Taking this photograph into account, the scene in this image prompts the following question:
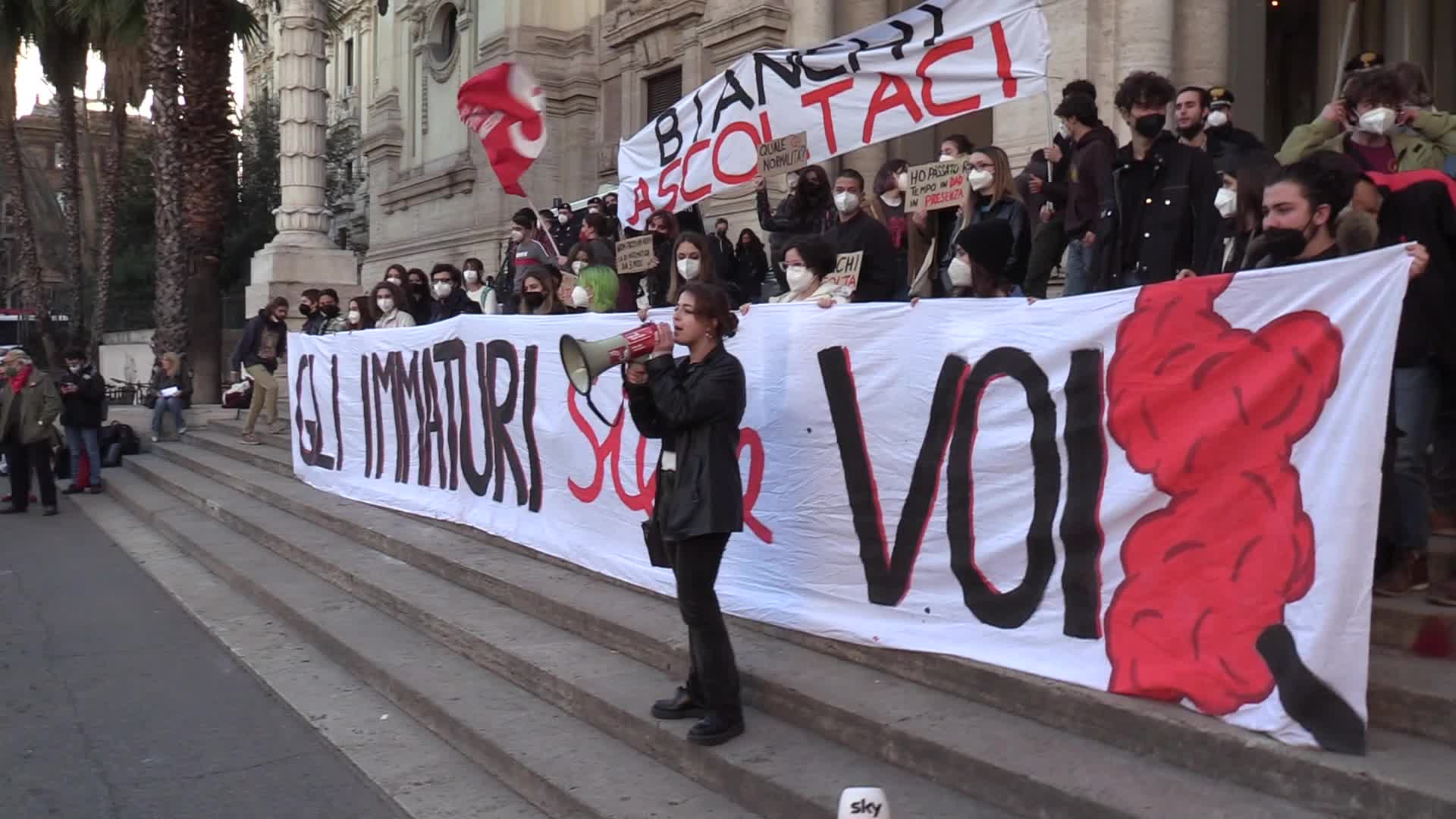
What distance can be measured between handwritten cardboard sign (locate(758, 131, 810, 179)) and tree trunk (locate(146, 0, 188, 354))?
46.6ft

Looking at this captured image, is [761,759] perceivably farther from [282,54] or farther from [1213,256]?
[282,54]

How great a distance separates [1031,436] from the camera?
168 inches

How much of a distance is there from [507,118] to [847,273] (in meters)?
5.10

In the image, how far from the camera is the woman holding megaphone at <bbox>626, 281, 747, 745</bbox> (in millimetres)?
4227

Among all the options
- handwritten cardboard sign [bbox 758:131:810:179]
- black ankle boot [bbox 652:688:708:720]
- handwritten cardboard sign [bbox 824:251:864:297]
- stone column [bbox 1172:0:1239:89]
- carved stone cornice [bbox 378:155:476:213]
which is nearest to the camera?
black ankle boot [bbox 652:688:708:720]

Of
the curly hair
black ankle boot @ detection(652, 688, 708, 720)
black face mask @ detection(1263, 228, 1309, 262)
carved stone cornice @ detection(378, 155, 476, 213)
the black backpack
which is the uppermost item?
carved stone cornice @ detection(378, 155, 476, 213)

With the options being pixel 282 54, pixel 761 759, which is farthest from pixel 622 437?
pixel 282 54

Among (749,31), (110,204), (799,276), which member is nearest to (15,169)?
(110,204)

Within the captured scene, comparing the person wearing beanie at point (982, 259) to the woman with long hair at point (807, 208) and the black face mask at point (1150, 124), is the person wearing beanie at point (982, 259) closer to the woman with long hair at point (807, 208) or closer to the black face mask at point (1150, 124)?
the black face mask at point (1150, 124)

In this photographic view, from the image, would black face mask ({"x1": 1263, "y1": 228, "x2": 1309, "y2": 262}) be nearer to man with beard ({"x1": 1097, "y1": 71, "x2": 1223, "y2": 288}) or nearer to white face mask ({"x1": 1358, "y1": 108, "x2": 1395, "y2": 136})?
white face mask ({"x1": 1358, "y1": 108, "x2": 1395, "y2": 136})

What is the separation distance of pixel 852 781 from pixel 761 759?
1.25 ft

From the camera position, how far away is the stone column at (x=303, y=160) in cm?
1877

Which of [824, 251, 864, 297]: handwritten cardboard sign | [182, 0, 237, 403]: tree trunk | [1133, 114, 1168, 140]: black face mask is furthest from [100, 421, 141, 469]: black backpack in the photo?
[1133, 114, 1168, 140]: black face mask

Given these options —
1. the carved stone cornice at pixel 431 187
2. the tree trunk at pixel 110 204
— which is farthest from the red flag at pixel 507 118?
the tree trunk at pixel 110 204
